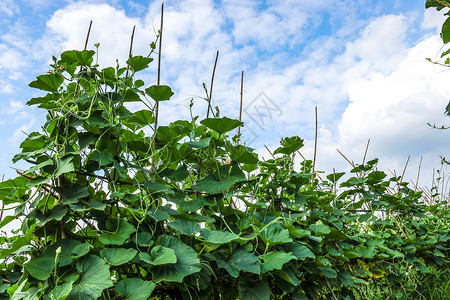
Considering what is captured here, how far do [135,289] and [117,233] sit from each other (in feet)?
0.56

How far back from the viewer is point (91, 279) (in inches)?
34.4

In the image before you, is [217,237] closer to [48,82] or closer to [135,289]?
[135,289]

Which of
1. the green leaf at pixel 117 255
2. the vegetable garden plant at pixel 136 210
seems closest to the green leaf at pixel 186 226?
the vegetable garden plant at pixel 136 210

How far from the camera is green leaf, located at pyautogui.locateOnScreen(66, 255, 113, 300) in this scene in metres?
0.84

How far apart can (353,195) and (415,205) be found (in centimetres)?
76

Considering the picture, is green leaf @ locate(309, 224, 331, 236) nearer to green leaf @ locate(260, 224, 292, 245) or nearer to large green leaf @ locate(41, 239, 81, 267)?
green leaf @ locate(260, 224, 292, 245)

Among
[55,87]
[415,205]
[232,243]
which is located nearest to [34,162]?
[55,87]

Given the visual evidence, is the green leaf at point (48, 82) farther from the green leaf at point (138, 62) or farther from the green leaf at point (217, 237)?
the green leaf at point (217, 237)

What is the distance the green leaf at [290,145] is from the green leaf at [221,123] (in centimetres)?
36

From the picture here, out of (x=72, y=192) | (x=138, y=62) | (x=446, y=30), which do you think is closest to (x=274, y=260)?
(x=72, y=192)

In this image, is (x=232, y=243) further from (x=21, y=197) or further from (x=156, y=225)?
(x=21, y=197)

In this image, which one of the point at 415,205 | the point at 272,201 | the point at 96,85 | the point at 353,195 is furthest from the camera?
the point at 415,205

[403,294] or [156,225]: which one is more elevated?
[156,225]

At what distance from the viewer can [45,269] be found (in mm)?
919
